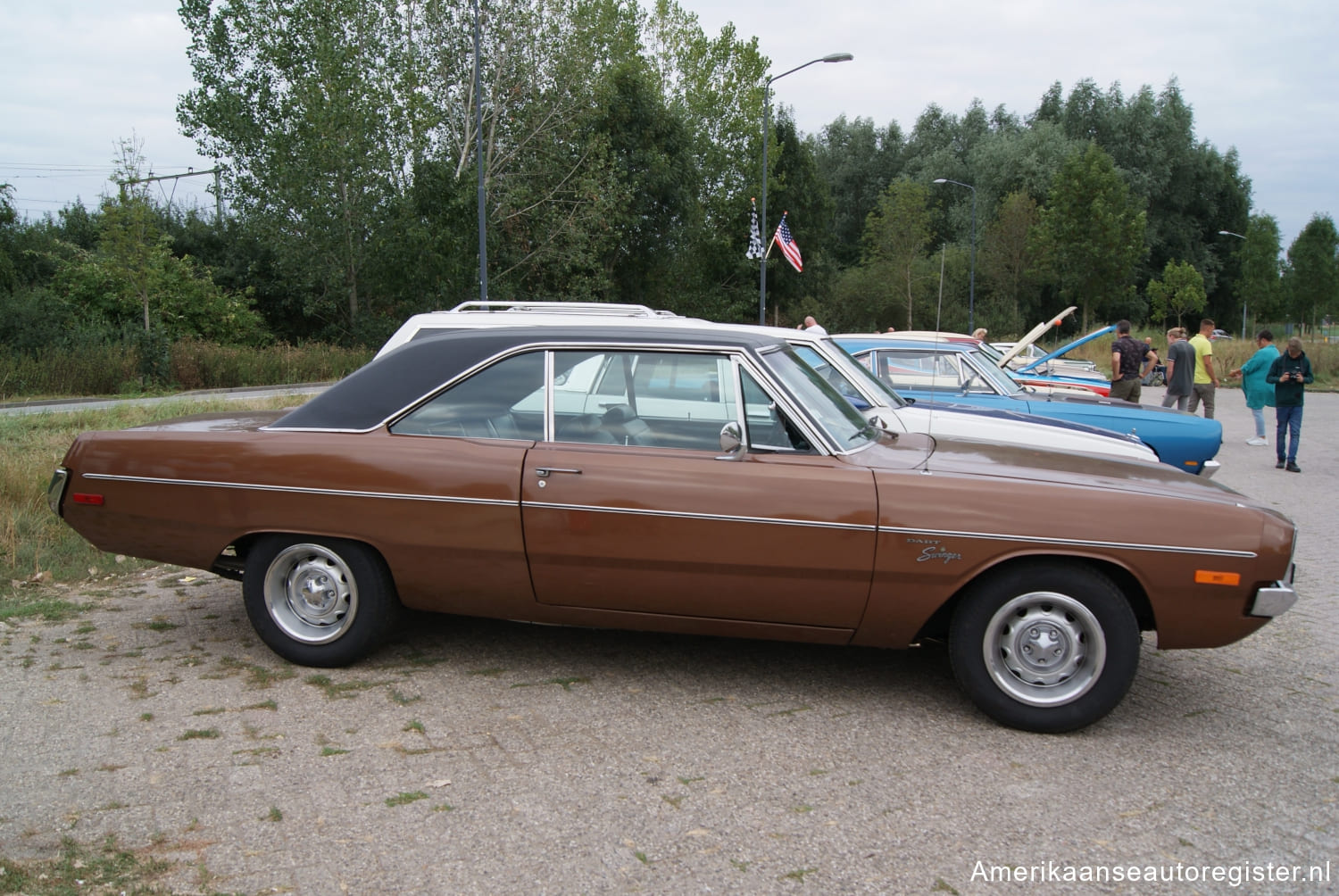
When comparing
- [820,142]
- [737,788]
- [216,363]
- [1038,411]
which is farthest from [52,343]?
[820,142]

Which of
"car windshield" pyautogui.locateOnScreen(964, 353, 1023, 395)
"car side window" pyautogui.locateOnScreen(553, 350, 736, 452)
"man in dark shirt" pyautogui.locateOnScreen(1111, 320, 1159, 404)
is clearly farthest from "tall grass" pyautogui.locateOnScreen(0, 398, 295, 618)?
"man in dark shirt" pyautogui.locateOnScreen(1111, 320, 1159, 404)

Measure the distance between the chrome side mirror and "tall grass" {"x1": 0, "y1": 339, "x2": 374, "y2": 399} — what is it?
2334cm

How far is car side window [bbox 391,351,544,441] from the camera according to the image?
4.35m

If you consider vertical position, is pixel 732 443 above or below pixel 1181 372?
below

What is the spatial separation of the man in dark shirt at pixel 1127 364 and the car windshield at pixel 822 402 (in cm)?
986

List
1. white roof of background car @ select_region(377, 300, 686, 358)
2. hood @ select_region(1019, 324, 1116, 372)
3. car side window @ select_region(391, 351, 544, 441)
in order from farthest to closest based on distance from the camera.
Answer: hood @ select_region(1019, 324, 1116, 372) → white roof of background car @ select_region(377, 300, 686, 358) → car side window @ select_region(391, 351, 544, 441)

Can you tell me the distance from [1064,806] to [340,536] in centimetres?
304

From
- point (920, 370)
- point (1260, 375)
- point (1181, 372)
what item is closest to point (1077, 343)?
point (920, 370)

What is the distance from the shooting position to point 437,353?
4469 millimetres

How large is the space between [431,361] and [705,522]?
1475 millimetres

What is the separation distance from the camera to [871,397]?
21.5 ft

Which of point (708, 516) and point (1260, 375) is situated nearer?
point (708, 516)

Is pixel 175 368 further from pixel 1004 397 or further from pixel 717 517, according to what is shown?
pixel 717 517

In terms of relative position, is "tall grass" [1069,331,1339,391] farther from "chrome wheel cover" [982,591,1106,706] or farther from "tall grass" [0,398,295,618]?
"tall grass" [0,398,295,618]
